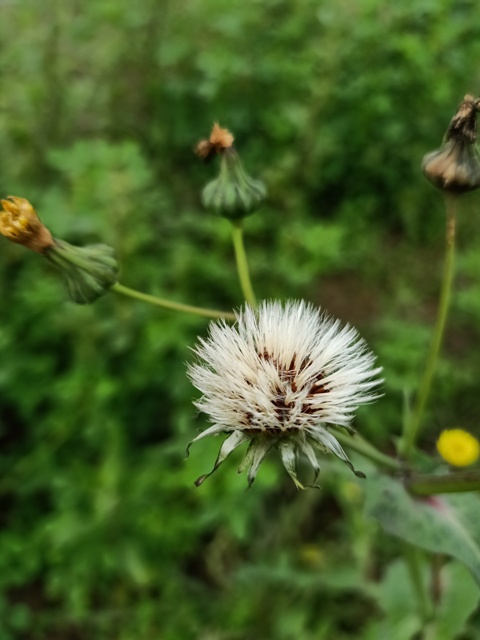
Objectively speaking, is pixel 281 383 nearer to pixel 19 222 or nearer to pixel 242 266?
pixel 242 266

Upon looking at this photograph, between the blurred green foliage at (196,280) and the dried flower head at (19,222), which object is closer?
the dried flower head at (19,222)

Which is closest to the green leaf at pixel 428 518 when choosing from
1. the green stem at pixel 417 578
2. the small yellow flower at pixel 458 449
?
the green stem at pixel 417 578

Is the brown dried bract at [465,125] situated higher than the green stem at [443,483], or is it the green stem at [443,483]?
the brown dried bract at [465,125]

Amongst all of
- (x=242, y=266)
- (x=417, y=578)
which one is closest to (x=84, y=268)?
(x=242, y=266)

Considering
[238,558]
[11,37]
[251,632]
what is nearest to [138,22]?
[11,37]

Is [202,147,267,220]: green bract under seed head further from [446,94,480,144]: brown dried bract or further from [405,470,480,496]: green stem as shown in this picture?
[405,470,480,496]: green stem

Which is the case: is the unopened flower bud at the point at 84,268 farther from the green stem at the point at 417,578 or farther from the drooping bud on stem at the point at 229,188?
the green stem at the point at 417,578
